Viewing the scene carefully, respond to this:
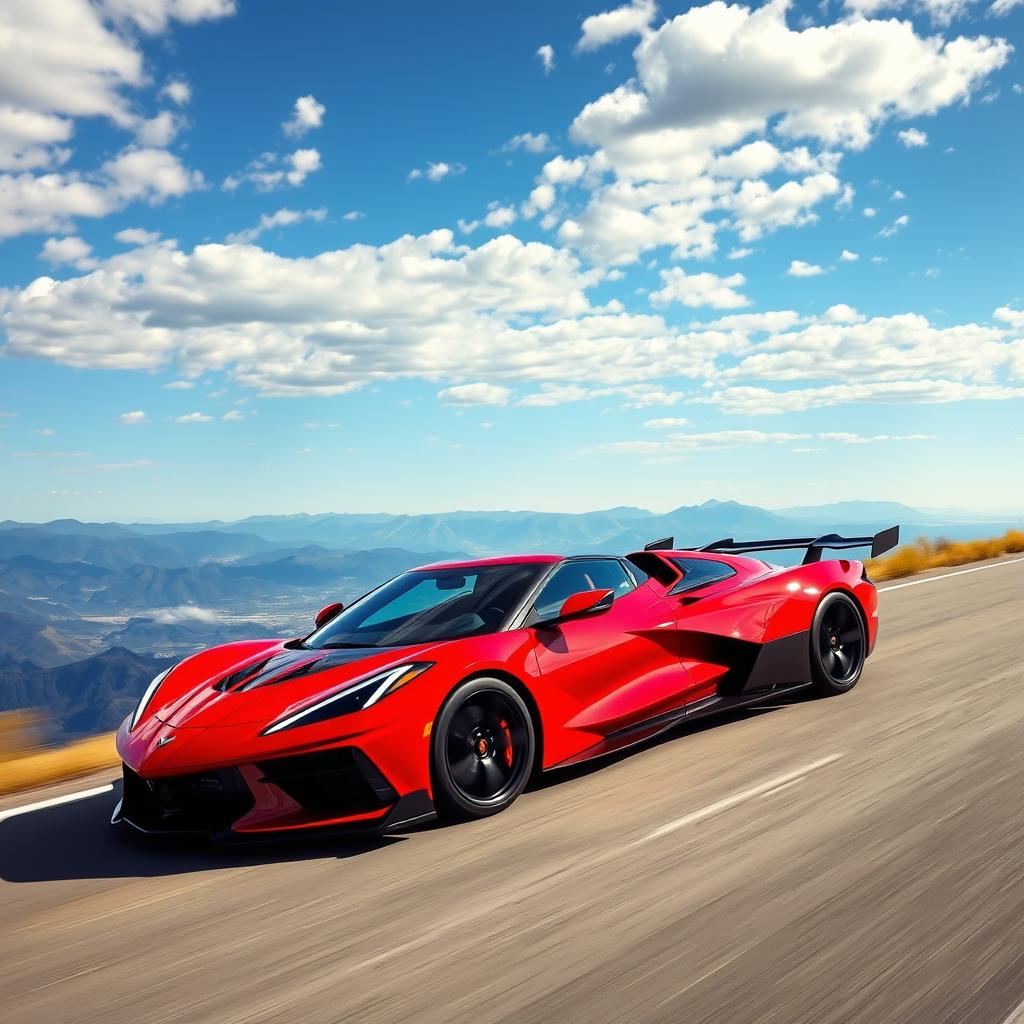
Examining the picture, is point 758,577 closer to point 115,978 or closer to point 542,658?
point 542,658

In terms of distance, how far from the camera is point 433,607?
551 centimetres

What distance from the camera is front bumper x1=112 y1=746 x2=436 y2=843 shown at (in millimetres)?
4238

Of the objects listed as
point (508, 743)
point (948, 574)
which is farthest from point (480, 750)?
point (948, 574)

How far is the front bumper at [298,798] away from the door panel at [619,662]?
107 centimetres

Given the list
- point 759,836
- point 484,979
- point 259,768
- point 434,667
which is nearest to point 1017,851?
point 759,836

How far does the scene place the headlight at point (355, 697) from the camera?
4355 mm

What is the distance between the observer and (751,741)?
5777 millimetres

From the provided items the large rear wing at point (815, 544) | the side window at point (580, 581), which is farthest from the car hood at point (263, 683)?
the large rear wing at point (815, 544)

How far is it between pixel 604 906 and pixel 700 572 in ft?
10.6

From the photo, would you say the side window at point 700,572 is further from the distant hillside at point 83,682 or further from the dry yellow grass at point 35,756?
the distant hillside at point 83,682

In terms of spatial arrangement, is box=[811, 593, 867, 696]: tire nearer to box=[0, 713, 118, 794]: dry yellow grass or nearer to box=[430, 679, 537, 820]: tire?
box=[430, 679, 537, 820]: tire

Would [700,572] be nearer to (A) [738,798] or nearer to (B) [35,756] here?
(A) [738,798]

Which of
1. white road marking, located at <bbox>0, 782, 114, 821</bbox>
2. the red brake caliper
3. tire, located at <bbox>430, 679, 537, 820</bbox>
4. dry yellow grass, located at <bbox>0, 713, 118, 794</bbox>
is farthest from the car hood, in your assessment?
dry yellow grass, located at <bbox>0, 713, 118, 794</bbox>

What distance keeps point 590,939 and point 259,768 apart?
5.48 feet
